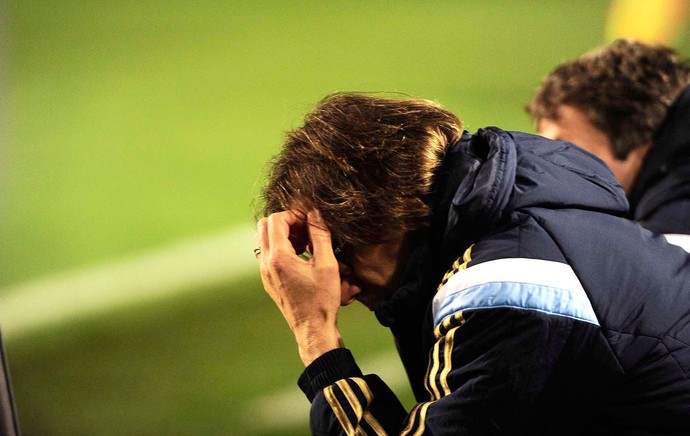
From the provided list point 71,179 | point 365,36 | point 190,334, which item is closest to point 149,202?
point 71,179

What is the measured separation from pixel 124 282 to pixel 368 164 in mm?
1547

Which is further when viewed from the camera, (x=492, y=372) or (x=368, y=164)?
(x=368, y=164)

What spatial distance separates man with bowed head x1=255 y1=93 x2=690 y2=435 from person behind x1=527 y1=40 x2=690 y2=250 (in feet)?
2.82

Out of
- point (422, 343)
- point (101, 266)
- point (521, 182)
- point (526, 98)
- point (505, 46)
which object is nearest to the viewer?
point (521, 182)

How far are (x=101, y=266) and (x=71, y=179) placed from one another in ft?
1.28

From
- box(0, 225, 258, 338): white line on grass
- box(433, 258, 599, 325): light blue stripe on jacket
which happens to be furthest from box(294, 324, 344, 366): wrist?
box(0, 225, 258, 338): white line on grass

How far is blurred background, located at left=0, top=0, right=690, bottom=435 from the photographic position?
7.43 feet

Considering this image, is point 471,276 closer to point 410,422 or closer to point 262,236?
point 410,422

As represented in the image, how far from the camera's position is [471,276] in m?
1.03

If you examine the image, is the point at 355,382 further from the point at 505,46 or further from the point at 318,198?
the point at 505,46

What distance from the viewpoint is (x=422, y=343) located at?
1200mm

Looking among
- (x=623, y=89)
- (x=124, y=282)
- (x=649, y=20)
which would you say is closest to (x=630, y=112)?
(x=623, y=89)

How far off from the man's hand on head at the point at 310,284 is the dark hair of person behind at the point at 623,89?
1119 mm

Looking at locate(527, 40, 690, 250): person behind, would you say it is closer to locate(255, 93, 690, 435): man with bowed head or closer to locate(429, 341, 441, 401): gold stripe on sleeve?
locate(255, 93, 690, 435): man with bowed head
